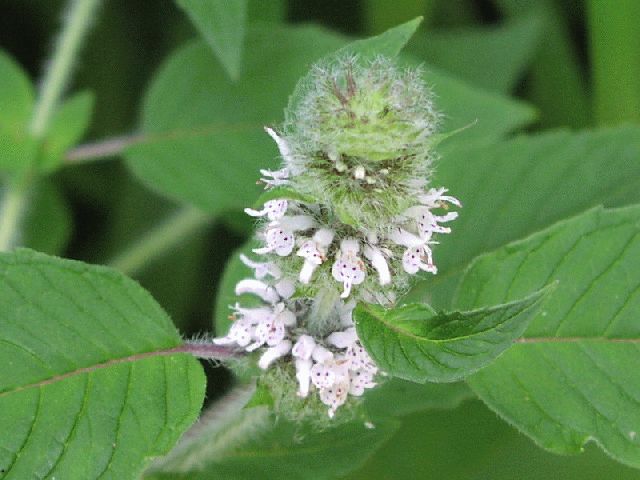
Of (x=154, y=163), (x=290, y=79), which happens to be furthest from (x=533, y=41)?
(x=154, y=163)

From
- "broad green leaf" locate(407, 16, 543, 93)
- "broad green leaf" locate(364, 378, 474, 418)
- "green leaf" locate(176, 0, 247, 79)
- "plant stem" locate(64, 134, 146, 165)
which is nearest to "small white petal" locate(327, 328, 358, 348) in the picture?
"broad green leaf" locate(364, 378, 474, 418)

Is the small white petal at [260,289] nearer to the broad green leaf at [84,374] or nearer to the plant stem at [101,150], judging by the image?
the broad green leaf at [84,374]

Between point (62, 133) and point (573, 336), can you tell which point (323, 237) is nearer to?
point (573, 336)

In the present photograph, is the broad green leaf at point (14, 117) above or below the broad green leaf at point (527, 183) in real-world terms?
above

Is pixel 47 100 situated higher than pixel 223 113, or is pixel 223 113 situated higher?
pixel 47 100

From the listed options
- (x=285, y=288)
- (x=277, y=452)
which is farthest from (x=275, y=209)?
(x=277, y=452)

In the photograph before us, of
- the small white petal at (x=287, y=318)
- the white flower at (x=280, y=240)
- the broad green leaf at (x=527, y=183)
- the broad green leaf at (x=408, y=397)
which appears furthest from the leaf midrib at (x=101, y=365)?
the broad green leaf at (x=527, y=183)
